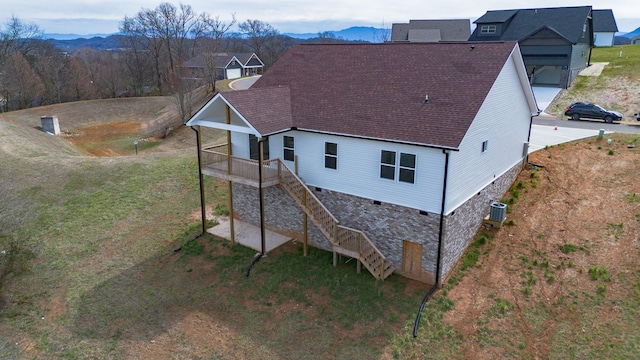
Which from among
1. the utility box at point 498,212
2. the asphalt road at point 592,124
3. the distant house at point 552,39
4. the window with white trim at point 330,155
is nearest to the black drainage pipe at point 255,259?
the window with white trim at point 330,155

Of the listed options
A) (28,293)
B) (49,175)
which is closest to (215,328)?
(28,293)

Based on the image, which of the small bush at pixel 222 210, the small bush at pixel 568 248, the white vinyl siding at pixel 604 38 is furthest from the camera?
the white vinyl siding at pixel 604 38

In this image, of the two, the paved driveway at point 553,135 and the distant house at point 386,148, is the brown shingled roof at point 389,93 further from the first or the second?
the paved driveway at point 553,135

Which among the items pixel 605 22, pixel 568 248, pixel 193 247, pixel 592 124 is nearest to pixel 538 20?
pixel 592 124

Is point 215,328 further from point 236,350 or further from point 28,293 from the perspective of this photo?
point 28,293

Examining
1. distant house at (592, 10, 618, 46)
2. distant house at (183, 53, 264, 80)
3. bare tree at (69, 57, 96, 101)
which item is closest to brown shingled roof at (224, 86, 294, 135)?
distant house at (183, 53, 264, 80)
